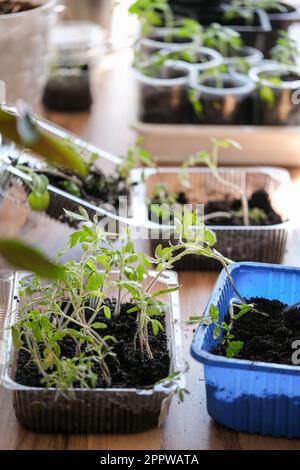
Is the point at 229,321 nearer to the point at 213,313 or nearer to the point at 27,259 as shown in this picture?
the point at 213,313

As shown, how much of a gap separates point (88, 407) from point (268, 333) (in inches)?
8.5

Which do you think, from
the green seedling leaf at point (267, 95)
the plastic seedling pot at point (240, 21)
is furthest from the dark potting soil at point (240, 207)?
the plastic seedling pot at point (240, 21)

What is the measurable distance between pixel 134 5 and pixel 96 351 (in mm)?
910

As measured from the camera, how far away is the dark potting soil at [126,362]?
3.05 ft

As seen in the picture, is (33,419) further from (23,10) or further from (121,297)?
(23,10)

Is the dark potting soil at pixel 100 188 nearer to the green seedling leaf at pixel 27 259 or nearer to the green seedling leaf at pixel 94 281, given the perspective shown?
the green seedling leaf at pixel 94 281

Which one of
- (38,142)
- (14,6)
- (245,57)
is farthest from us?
(245,57)

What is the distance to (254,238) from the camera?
124cm

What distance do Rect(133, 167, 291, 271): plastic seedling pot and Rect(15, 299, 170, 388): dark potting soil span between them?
0.77 feet

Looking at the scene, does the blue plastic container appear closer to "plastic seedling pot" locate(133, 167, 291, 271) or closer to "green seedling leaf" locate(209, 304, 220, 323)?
"green seedling leaf" locate(209, 304, 220, 323)

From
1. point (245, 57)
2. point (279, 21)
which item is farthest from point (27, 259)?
point (279, 21)

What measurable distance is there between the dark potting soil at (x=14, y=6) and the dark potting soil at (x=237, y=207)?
0.34 m

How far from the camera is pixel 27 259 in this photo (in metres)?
0.70

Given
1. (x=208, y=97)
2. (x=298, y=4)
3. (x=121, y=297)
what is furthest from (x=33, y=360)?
(x=298, y=4)
